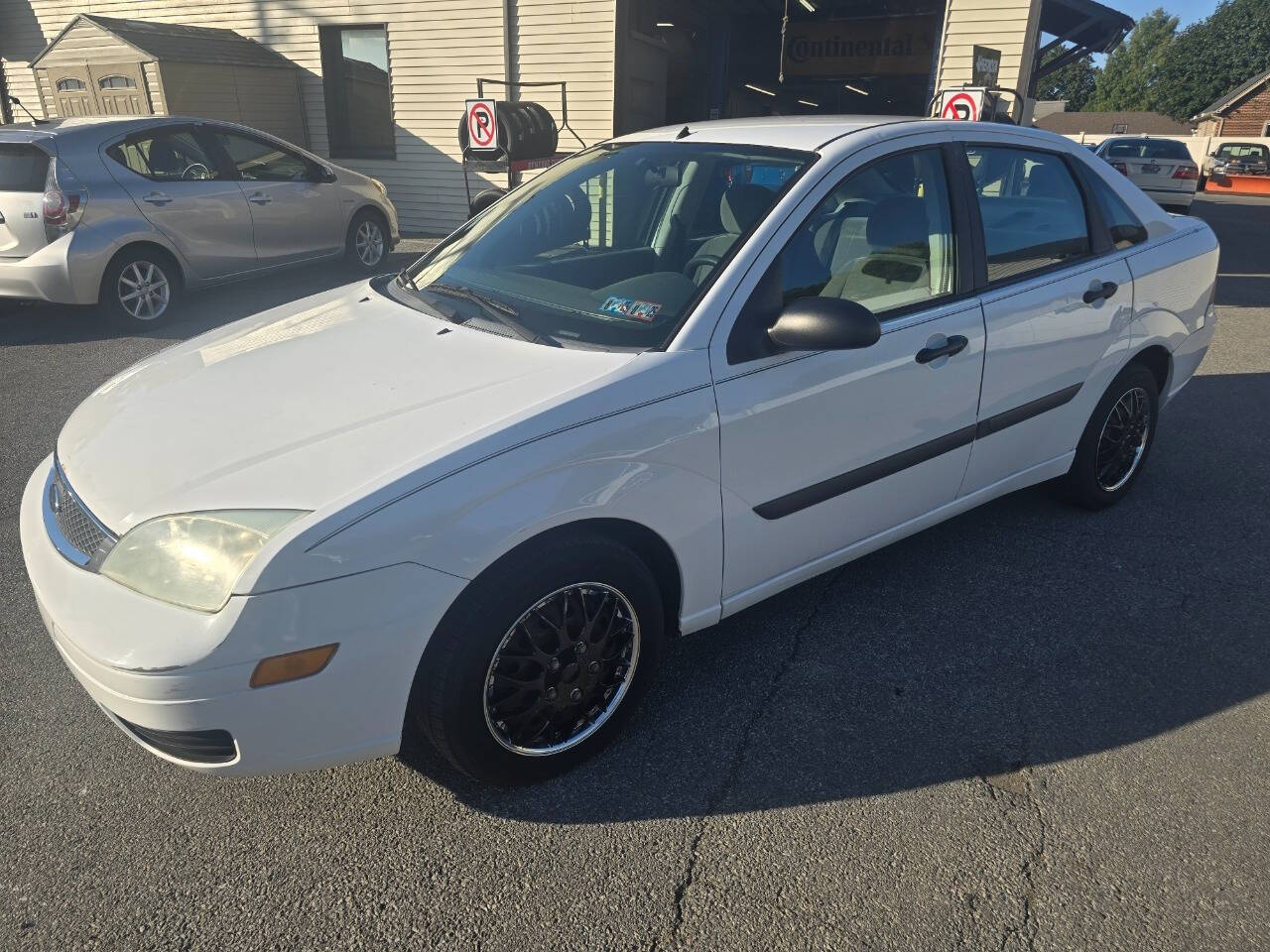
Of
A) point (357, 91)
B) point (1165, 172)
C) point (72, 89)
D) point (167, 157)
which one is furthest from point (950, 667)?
point (1165, 172)

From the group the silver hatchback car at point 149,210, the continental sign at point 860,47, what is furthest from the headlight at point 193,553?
the continental sign at point 860,47

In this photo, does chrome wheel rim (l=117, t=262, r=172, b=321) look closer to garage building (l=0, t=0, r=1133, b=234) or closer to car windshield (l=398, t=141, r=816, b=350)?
car windshield (l=398, t=141, r=816, b=350)

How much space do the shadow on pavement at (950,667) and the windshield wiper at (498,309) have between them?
117cm

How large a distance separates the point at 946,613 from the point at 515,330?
1.88m

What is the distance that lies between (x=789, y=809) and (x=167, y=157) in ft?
23.8

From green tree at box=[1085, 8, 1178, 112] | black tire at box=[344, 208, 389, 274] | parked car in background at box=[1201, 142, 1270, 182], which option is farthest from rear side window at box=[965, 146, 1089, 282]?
green tree at box=[1085, 8, 1178, 112]

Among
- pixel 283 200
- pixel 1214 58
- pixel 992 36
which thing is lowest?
pixel 283 200

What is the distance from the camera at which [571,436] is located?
2.27 meters

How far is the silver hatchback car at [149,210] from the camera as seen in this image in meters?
6.66

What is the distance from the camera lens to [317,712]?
2.09 m

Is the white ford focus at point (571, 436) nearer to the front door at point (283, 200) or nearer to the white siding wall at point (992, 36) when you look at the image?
the front door at point (283, 200)

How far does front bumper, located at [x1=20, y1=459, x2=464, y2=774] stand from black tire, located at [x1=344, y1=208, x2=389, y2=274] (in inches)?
289

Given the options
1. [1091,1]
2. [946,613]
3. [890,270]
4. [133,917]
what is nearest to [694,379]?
[890,270]

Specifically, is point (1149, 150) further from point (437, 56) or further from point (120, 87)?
→ point (120, 87)
